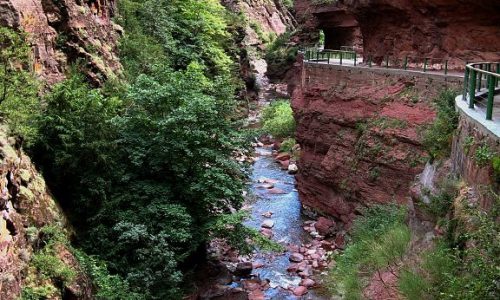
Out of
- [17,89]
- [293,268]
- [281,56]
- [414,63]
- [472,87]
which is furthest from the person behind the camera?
[281,56]

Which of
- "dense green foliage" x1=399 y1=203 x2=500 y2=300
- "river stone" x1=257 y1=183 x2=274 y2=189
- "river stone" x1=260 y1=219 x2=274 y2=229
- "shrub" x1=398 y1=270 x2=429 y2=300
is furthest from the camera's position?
"river stone" x1=257 y1=183 x2=274 y2=189

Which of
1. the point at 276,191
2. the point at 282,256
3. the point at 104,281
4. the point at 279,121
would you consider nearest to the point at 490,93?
the point at 104,281

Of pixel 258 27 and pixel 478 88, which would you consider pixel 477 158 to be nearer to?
pixel 478 88

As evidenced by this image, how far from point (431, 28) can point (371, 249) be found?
469 inches

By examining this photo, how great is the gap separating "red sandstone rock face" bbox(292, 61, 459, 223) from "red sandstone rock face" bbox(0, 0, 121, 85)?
9.08m

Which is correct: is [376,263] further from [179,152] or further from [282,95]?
[282,95]

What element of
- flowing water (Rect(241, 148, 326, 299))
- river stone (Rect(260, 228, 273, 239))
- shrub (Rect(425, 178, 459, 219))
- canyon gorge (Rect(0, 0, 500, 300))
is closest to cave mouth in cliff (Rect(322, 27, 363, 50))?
flowing water (Rect(241, 148, 326, 299))

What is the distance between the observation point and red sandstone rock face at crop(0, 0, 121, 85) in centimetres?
1522

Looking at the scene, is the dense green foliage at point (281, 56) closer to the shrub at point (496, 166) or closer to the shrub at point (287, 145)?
the shrub at point (287, 145)

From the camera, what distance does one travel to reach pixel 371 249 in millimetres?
11680

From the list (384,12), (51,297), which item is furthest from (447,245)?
(384,12)

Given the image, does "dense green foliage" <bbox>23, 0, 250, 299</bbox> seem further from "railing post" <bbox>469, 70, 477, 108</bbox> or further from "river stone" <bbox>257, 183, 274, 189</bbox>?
"river stone" <bbox>257, 183, 274, 189</bbox>

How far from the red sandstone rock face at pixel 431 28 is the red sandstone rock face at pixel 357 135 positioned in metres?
3.08

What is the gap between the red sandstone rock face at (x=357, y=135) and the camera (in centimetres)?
1566
